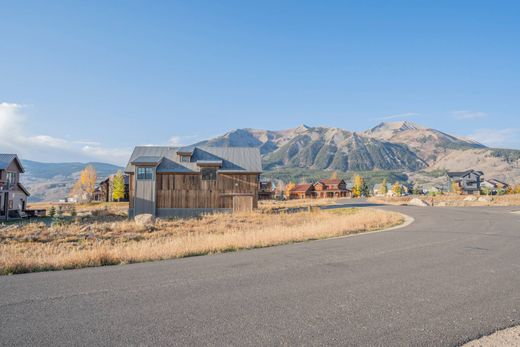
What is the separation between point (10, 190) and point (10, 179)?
189 cm

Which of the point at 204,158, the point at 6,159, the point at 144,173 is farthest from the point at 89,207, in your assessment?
the point at 204,158

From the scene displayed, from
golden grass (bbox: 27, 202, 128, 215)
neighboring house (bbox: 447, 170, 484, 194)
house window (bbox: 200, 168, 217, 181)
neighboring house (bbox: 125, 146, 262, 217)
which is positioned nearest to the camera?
neighboring house (bbox: 125, 146, 262, 217)

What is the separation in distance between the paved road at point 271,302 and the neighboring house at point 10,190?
129 feet

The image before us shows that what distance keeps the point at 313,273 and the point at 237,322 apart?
11.5ft

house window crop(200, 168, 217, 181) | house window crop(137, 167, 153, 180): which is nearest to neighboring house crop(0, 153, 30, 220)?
house window crop(137, 167, 153, 180)

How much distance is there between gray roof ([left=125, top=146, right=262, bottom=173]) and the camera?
36.7 meters

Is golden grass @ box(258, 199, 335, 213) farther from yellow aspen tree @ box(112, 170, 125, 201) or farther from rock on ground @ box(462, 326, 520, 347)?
yellow aspen tree @ box(112, 170, 125, 201)

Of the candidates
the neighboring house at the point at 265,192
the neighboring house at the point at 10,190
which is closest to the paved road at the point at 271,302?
the neighboring house at the point at 10,190

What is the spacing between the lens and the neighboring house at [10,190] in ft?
130

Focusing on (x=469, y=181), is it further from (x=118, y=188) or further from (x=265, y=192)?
(x=118, y=188)

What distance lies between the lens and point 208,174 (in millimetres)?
36750

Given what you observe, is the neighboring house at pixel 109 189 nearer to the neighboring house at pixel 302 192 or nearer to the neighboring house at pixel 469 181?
the neighboring house at pixel 302 192

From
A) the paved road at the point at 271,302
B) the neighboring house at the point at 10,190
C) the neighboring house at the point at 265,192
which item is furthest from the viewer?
the neighboring house at the point at 265,192

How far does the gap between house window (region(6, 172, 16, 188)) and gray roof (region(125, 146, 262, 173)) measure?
56.8 feet
